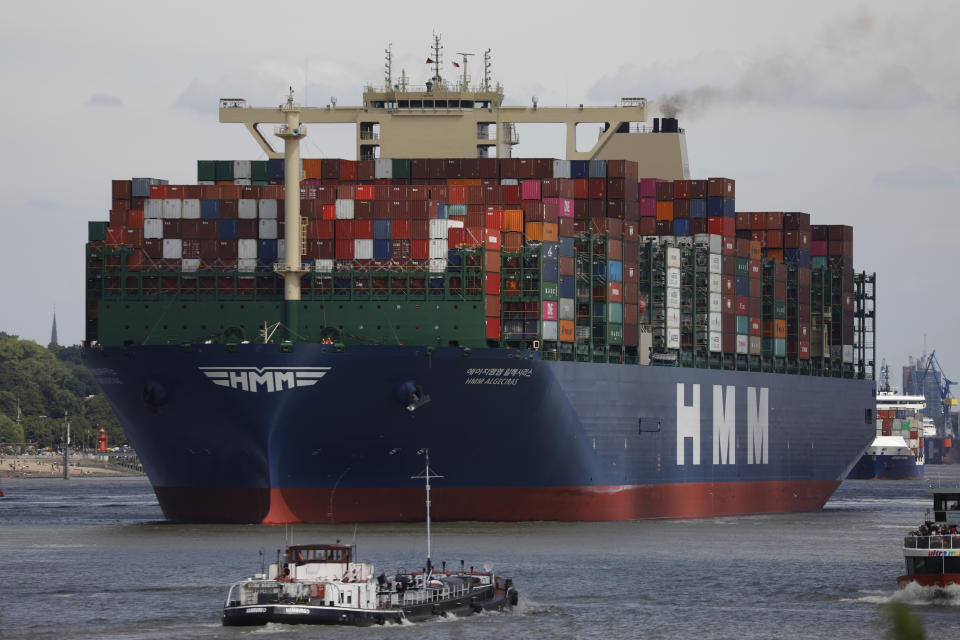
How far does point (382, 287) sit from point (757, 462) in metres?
29.7

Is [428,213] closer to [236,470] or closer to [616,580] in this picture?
[236,470]

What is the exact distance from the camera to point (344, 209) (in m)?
71.2

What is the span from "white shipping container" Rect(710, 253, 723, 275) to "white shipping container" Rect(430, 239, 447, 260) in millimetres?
19119

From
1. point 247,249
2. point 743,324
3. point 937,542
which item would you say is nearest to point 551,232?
point 247,249

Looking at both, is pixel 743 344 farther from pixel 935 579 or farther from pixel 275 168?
pixel 935 579

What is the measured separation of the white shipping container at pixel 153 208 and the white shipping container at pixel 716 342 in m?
27.7

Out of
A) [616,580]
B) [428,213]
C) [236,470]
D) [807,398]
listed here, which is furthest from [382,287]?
[807,398]

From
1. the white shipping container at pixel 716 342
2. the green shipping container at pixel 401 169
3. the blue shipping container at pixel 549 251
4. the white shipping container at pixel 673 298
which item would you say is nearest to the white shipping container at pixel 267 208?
the green shipping container at pixel 401 169

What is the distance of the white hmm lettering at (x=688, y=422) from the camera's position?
84.4 metres

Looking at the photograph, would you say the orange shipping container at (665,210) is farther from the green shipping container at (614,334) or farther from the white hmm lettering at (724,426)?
the green shipping container at (614,334)

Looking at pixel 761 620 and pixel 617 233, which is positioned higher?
pixel 617 233

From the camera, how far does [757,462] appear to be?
92.4 metres

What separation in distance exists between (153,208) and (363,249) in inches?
361

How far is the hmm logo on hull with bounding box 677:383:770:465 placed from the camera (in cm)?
8488
